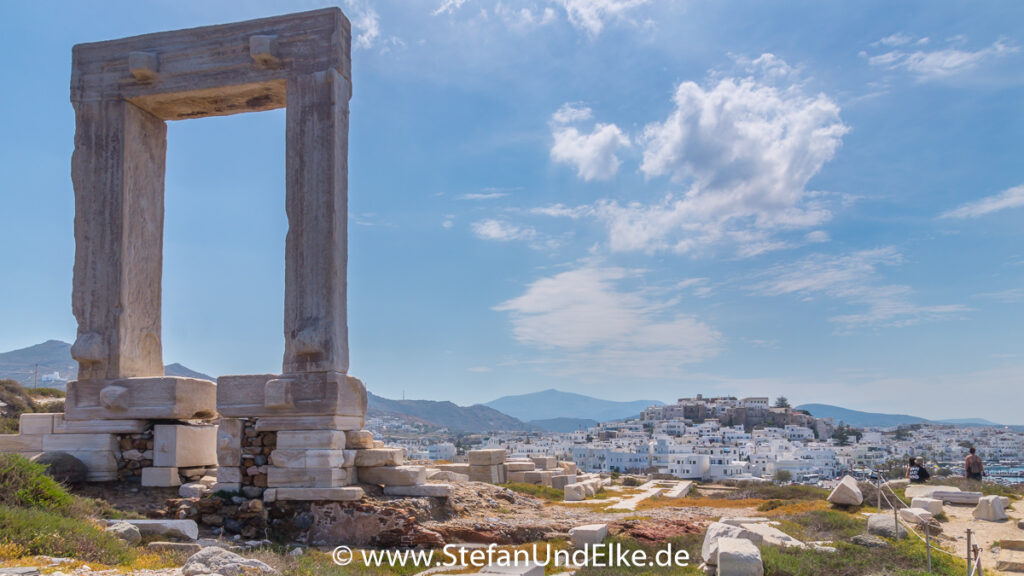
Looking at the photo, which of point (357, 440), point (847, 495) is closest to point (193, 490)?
point (357, 440)

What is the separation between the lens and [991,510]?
46.5 ft

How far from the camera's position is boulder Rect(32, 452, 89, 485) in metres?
11.6

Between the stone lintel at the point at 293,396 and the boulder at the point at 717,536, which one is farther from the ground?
the stone lintel at the point at 293,396

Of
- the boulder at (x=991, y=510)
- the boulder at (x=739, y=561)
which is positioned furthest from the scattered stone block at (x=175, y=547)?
the boulder at (x=991, y=510)

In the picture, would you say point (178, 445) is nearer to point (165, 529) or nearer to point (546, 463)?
point (165, 529)

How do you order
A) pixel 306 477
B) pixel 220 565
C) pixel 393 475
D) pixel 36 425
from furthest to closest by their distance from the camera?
pixel 36 425
pixel 393 475
pixel 306 477
pixel 220 565

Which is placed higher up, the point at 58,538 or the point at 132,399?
the point at 132,399

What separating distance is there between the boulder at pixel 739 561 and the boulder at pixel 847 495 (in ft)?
24.7

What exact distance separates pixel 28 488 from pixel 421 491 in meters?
4.83

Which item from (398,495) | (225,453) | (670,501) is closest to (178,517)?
(225,453)

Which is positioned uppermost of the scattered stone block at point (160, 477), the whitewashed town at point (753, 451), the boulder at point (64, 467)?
the boulder at point (64, 467)

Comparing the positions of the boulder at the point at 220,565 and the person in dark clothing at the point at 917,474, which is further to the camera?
the person in dark clothing at the point at 917,474

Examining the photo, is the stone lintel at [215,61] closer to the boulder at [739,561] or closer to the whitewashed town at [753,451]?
the boulder at [739,561]

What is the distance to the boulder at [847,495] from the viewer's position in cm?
1510
